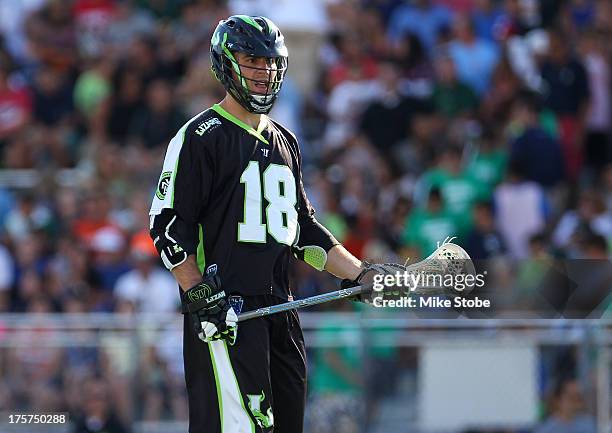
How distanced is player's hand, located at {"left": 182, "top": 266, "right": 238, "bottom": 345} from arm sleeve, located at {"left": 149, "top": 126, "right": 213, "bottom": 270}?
0.60ft

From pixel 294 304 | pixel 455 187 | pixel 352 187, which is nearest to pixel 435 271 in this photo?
pixel 294 304

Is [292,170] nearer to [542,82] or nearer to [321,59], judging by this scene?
[542,82]

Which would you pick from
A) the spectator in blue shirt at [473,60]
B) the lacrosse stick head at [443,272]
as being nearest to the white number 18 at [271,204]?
the lacrosse stick head at [443,272]

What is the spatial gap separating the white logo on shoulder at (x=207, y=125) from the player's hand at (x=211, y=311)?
68cm

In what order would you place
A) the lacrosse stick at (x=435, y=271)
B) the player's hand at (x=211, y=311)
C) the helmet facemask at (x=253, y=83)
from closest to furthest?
1. the player's hand at (x=211, y=311)
2. the helmet facemask at (x=253, y=83)
3. the lacrosse stick at (x=435, y=271)

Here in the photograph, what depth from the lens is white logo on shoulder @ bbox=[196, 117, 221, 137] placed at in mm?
6426

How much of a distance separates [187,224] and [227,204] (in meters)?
0.21

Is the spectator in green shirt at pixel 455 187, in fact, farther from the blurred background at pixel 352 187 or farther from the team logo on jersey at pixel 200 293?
the team logo on jersey at pixel 200 293

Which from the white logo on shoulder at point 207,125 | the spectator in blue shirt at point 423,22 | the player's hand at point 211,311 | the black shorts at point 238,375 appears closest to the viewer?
the player's hand at point 211,311

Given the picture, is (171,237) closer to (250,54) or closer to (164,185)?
(164,185)

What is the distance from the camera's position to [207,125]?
646cm

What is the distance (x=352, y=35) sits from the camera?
595 inches

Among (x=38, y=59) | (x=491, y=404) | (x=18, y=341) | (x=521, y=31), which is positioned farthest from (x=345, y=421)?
(x=38, y=59)

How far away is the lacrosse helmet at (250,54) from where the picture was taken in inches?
257
